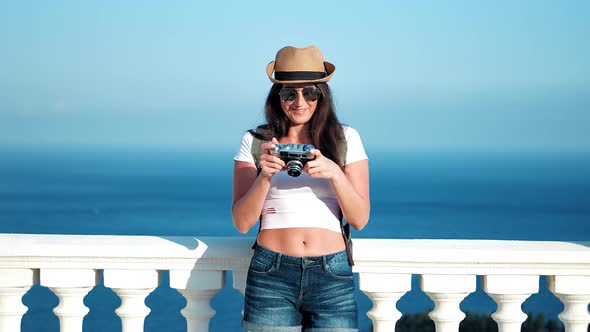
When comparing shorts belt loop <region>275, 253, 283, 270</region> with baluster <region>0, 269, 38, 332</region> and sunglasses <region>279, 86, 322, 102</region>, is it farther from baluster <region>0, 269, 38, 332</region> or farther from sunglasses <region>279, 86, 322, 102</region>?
baluster <region>0, 269, 38, 332</region>

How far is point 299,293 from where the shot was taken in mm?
4012

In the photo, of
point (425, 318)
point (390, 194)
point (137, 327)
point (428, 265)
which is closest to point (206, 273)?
point (137, 327)

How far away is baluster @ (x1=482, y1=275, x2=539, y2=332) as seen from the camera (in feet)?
14.5

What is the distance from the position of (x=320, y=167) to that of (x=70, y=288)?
5.42 feet

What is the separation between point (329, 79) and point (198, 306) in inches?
57.8

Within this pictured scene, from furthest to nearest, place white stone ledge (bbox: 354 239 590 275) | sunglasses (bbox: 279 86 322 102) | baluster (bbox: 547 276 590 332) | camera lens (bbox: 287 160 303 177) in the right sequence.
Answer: baluster (bbox: 547 276 590 332) < white stone ledge (bbox: 354 239 590 275) < sunglasses (bbox: 279 86 322 102) < camera lens (bbox: 287 160 303 177)

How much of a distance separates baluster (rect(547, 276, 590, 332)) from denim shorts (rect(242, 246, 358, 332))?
4.01ft

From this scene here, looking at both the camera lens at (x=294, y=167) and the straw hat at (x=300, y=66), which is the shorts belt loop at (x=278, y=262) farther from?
the straw hat at (x=300, y=66)

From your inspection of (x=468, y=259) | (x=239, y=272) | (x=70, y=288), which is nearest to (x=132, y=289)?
(x=70, y=288)

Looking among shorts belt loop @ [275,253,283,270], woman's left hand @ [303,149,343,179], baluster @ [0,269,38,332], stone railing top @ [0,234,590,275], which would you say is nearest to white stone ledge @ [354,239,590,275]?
stone railing top @ [0,234,590,275]

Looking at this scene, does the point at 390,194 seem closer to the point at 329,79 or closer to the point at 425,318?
the point at 425,318

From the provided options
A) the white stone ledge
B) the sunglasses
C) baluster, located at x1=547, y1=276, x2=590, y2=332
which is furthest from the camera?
baluster, located at x1=547, y1=276, x2=590, y2=332

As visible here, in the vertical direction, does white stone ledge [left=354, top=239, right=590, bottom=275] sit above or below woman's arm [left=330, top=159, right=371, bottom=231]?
below

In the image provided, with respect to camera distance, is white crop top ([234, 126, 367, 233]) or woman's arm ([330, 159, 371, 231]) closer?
woman's arm ([330, 159, 371, 231])
